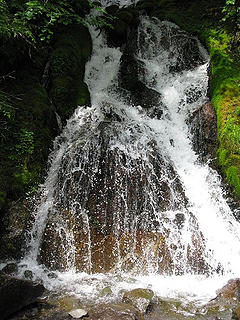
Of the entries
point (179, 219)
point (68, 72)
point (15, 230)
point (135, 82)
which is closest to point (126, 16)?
point (135, 82)

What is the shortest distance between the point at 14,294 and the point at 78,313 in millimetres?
948

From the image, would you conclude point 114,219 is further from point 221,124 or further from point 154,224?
point 221,124

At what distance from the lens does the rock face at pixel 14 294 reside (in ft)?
12.0

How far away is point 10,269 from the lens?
16.7 feet

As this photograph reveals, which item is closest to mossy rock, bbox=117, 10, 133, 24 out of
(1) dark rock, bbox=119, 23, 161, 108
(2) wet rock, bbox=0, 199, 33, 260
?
(1) dark rock, bbox=119, 23, 161, 108

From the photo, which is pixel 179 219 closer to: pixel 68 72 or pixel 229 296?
pixel 229 296

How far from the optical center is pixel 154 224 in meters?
6.23

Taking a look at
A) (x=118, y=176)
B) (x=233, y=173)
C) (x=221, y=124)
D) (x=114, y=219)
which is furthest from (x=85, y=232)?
(x=221, y=124)

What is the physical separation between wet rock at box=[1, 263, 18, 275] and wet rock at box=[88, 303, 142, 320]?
1.87m

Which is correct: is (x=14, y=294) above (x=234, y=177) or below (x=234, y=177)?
below

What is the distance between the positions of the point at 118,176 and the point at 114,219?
1071 mm

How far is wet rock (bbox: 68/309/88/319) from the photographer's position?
12.6 feet

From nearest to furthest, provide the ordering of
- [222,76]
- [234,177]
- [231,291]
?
[231,291]
[234,177]
[222,76]

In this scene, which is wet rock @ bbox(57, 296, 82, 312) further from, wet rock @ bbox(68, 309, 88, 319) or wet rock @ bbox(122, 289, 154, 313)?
wet rock @ bbox(122, 289, 154, 313)
